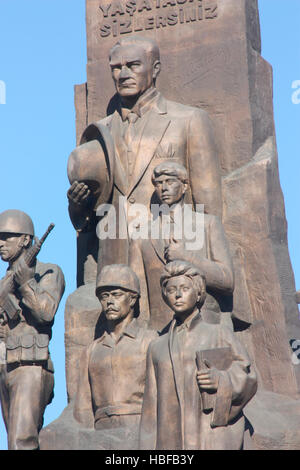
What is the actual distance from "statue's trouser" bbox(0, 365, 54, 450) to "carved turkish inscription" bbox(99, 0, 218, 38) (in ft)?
11.7

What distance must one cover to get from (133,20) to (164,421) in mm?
4468

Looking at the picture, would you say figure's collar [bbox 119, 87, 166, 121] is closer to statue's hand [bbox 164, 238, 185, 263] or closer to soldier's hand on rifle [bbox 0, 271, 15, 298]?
statue's hand [bbox 164, 238, 185, 263]

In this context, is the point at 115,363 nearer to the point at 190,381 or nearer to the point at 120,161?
the point at 190,381

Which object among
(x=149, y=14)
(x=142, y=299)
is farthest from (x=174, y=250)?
(x=149, y=14)

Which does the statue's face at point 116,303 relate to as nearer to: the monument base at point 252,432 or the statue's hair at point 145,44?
the monument base at point 252,432

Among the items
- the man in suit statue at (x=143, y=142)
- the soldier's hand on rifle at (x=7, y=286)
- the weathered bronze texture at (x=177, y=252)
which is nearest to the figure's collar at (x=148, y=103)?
the man in suit statue at (x=143, y=142)

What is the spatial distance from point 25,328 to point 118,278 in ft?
4.02

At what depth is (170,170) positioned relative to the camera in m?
11.1

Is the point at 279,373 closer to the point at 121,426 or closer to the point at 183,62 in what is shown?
the point at 121,426

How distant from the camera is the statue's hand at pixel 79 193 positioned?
38.4ft

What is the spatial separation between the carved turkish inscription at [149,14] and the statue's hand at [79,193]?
192 centimetres

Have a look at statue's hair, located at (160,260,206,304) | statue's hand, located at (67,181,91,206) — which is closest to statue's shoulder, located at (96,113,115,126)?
statue's hand, located at (67,181,91,206)

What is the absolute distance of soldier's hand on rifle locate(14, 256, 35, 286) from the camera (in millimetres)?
11539

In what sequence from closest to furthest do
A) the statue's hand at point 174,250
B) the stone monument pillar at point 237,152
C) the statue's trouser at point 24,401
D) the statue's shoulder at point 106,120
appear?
the statue's hand at point 174,250
the statue's trouser at point 24,401
the stone monument pillar at point 237,152
the statue's shoulder at point 106,120
